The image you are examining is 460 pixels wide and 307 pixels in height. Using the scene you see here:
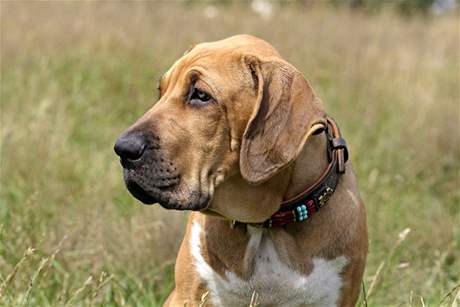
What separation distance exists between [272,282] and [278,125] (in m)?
0.69

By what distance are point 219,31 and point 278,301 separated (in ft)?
22.5

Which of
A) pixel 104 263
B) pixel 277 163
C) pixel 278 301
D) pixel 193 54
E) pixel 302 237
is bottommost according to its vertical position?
pixel 104 263

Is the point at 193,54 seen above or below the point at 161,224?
above

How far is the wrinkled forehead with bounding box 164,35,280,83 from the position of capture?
349cm

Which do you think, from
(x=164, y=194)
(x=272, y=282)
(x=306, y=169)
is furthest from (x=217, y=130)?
(x=272, y=282)

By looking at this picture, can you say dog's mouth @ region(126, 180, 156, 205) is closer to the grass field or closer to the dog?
the dog

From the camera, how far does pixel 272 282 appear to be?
144 inches

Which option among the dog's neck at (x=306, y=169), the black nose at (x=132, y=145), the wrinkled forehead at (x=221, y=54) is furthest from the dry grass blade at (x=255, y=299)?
the wrinkled forehead at (x=221, y=54)

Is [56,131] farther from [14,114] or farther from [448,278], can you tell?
[448,278]

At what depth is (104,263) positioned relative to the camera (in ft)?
16.6

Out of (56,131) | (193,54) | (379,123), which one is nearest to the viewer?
(193,54)

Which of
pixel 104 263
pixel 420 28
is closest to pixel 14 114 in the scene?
pixel 104 263

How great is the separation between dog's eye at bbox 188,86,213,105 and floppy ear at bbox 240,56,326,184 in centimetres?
19

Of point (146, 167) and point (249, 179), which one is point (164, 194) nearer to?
point (146, 167)
